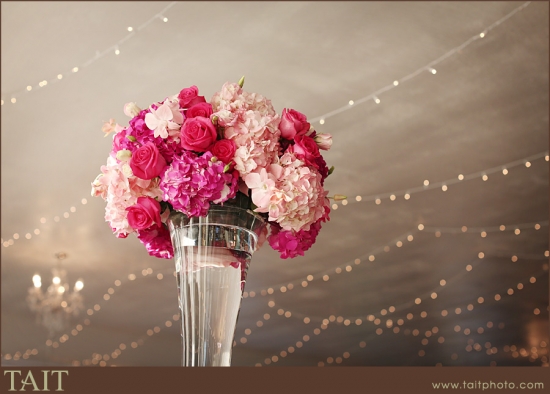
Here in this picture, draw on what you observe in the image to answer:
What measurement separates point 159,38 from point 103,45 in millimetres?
286

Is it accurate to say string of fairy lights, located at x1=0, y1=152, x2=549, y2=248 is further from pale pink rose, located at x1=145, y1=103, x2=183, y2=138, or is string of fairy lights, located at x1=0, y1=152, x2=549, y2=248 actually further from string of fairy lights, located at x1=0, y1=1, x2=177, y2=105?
pale pink rose, located at x1=145, y1=103, x2=183, y2=138

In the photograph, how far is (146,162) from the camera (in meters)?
0.71

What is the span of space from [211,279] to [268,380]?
0.65 ft

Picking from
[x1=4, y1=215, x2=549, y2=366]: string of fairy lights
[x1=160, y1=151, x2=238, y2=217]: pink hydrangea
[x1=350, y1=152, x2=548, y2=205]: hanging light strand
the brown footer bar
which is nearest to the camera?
the brown footer bar

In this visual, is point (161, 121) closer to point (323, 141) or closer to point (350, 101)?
point (323, 141)

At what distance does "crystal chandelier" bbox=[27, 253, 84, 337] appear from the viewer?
17.0 ft

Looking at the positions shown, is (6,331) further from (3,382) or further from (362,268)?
(3,382)

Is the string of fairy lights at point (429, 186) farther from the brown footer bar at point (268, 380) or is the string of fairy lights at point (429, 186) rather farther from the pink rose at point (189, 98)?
the brown footer bar at point (268, 380)

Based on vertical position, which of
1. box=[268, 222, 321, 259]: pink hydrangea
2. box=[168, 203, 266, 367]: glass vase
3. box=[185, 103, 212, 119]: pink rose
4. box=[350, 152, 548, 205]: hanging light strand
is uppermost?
A: box=[350, 152, 548, 205]: hanging light strand

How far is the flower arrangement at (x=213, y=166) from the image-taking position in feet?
2.32

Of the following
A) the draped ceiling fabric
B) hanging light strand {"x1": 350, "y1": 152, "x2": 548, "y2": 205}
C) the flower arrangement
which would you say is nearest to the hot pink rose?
the flower arrangement

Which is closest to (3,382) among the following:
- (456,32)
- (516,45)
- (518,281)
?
(456,32)

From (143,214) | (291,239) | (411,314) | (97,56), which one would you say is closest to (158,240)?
(143,214)

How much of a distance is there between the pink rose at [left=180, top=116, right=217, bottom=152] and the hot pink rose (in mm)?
40
